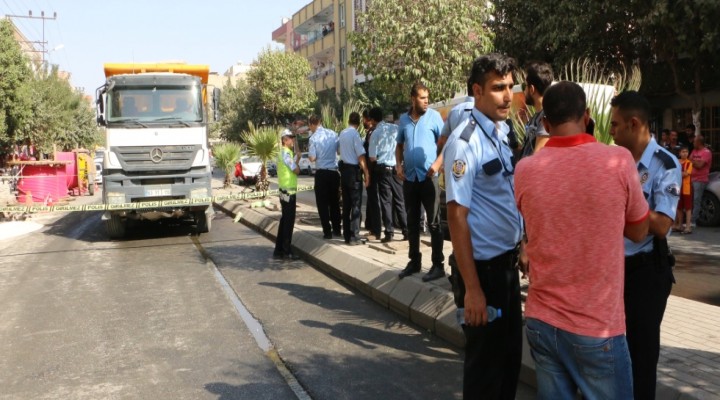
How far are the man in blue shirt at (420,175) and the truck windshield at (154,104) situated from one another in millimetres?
6560

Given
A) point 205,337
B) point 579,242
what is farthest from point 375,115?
point 579,242

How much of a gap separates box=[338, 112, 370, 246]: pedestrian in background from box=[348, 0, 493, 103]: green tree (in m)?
1.43

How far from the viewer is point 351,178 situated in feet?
31.4

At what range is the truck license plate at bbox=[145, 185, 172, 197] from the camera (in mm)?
11711

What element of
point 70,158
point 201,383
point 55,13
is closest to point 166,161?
point 201,383

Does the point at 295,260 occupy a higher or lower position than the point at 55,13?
lower

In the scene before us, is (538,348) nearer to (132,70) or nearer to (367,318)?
(367,318)

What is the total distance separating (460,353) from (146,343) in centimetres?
265

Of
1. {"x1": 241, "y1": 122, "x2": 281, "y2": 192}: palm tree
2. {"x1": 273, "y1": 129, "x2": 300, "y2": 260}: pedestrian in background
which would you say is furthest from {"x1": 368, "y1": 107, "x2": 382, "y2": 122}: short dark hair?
{"x1": 241, "y1": 122, "x2": 281, "y2": 192}: palm tree

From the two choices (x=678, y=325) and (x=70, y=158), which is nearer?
(x=678, y=325)

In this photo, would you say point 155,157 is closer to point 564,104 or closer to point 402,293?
point 402,293

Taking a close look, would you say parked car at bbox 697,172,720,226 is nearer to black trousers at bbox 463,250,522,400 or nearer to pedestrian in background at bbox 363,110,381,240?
pedestrian in background at bbox 363,110,381,240

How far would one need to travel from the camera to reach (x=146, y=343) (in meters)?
5.59

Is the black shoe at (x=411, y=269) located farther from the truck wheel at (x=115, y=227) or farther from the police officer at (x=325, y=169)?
the truck wheel at (x=115, y=227)
